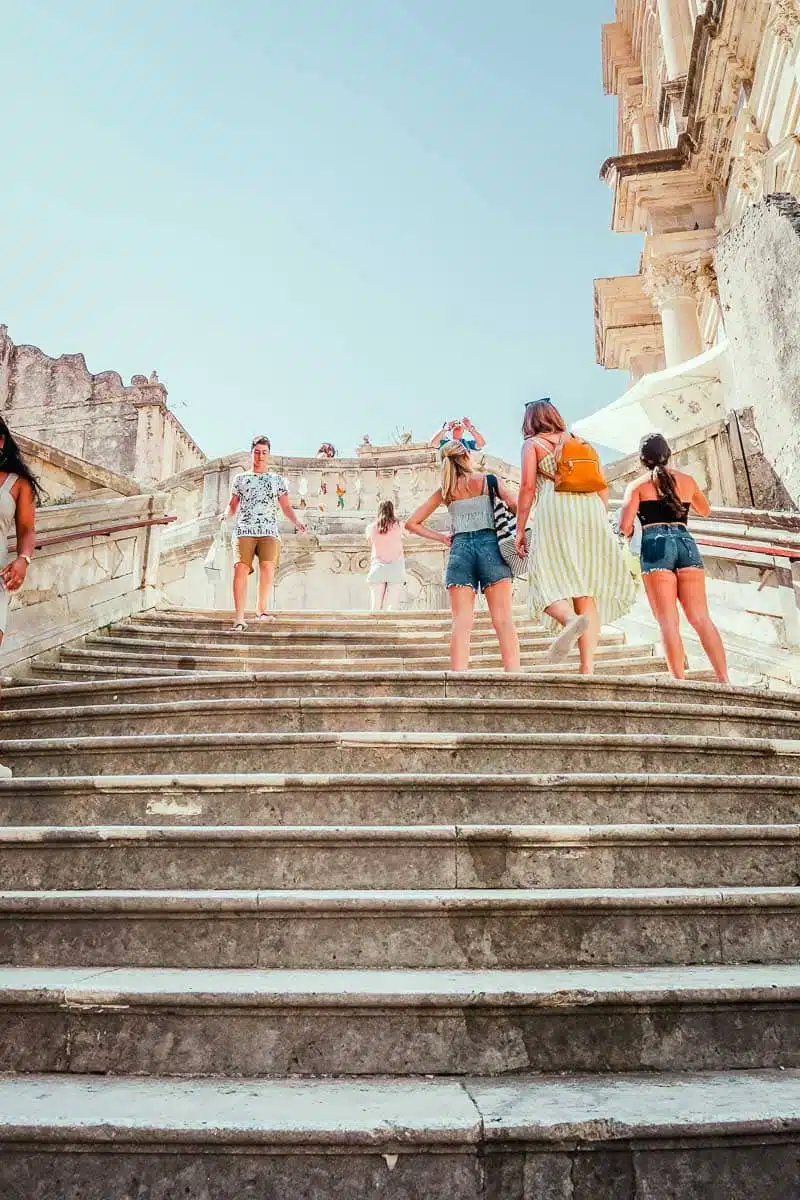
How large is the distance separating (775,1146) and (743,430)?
550 centimetres

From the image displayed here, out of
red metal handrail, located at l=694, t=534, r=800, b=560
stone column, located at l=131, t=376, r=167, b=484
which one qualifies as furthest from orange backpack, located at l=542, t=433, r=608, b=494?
stone column, located at l=131, t=376, r=167, b=484

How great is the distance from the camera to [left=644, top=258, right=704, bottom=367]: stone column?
12.3 metres

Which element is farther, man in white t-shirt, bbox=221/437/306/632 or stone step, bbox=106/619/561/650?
man in white t-shirt, bbox=221/437/306/632

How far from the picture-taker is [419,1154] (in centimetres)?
160

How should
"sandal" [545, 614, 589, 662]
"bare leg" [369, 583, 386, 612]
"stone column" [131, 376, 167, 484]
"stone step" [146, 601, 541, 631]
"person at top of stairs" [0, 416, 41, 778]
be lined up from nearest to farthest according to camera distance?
"person at top of stairs" [0, 416, 41, 778] < "sandal" [545, 614, 589, 662] < "stone step" [146, 601, 541, 631] < "bare leg" [369, 583, 386, 612] < "stone column" [131, 376, 167, 484]

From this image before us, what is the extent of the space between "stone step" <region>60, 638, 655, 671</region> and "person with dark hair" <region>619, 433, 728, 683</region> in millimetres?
979

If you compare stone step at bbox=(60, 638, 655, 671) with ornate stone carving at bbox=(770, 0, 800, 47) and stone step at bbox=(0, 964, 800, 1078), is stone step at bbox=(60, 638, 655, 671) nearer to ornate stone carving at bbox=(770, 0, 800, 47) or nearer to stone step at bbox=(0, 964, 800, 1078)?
stone step at bbox=(0, 964, 800, 1078)

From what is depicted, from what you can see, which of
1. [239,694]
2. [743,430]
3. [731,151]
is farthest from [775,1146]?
[731,151]

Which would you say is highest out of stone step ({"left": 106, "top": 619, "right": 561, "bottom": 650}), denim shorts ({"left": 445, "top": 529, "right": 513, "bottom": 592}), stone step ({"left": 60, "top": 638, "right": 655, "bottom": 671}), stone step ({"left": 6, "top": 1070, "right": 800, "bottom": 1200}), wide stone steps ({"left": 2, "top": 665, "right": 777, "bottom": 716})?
denim shorts ({"left": 445, "top": 529, "right": 513, "bottom": 592})

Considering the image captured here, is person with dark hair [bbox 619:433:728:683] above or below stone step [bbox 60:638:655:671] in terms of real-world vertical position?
above

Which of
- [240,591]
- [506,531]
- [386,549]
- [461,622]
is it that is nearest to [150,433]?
[386,549]

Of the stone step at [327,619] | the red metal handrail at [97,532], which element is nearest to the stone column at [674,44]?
the stone step at [327,619]

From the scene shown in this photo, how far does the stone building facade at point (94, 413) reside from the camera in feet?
89.8

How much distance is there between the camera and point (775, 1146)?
63.3 inches
